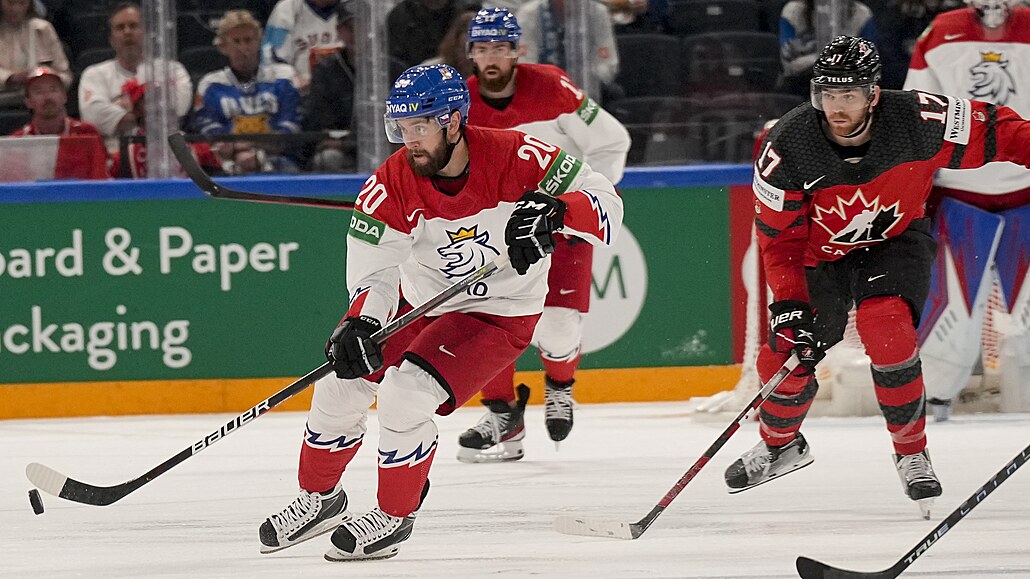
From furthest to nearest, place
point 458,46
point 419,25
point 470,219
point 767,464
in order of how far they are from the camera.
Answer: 1. point 419,25
2. point 458,46
3. point 767,464
4. point 470,219

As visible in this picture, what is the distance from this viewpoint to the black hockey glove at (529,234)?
309 centimetres

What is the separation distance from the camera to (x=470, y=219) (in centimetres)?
333

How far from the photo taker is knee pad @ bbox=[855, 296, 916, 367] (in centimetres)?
340

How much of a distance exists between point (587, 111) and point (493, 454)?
116cm

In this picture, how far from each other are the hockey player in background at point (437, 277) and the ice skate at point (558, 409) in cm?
125

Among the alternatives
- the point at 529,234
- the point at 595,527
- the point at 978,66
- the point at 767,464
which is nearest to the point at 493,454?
the point at 767,464

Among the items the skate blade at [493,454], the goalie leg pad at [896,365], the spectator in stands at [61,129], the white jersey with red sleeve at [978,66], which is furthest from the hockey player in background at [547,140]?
the spectator in stands at [61,129]

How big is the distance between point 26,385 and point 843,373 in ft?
10.2

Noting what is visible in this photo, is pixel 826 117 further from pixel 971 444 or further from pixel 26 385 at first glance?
pixel 26 385

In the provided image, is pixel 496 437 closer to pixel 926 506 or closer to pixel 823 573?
pixel 926 506

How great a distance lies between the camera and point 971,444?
466 cm

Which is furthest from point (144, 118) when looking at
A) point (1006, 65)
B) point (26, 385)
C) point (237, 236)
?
point (1006, 65)

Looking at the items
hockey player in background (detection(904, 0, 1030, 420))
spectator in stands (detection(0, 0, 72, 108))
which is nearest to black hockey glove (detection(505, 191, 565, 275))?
hockey player in background (detection(904, 0, 1030, 420))

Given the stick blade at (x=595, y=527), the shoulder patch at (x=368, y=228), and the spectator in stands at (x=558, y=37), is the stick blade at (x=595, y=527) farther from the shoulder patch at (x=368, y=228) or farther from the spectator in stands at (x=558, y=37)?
the spectator in stands at (x=558, y=37)
